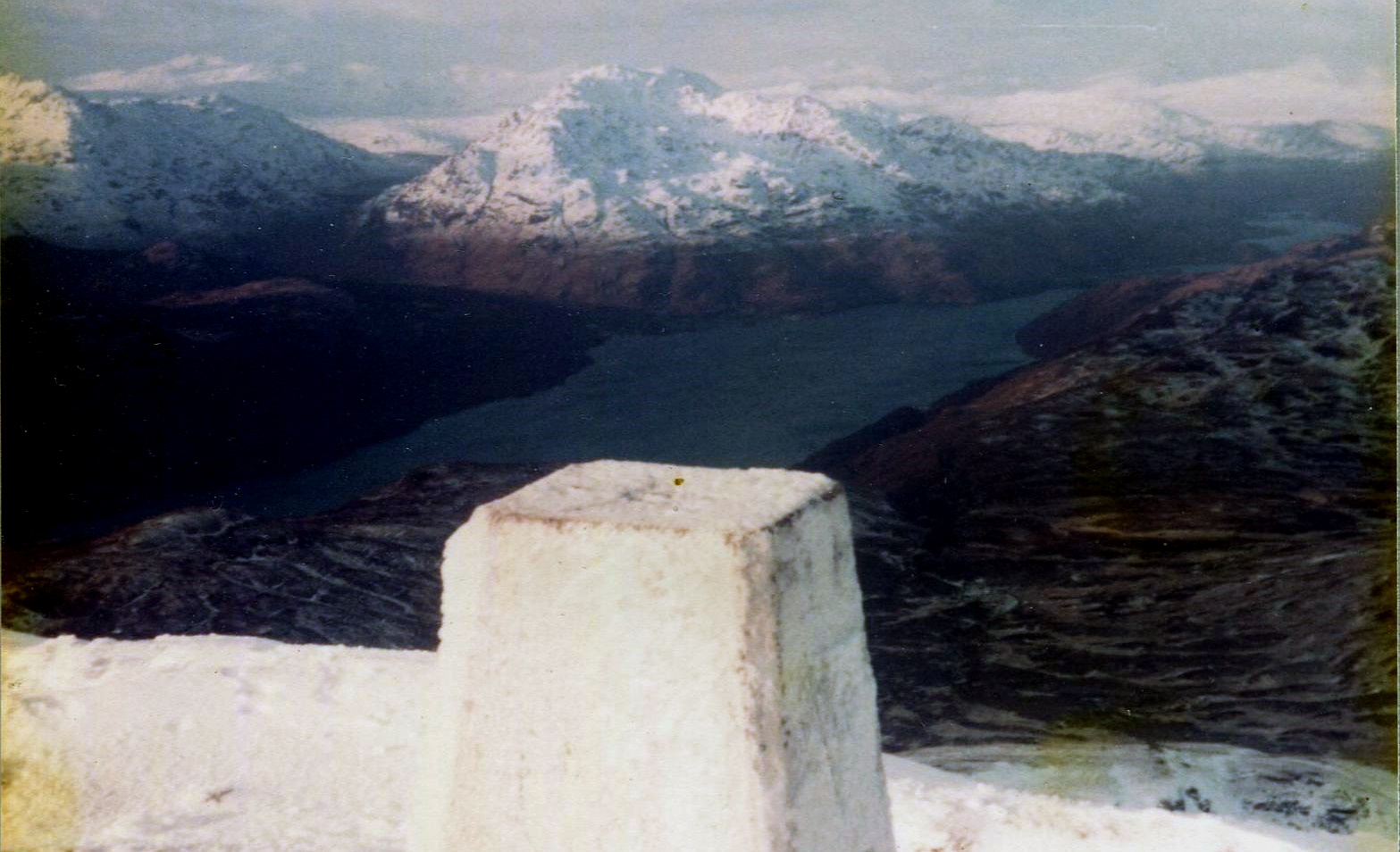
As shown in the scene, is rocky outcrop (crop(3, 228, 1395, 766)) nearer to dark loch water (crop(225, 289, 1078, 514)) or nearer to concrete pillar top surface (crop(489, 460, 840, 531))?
dark loch water (crop(225, 289, 1078, 514))

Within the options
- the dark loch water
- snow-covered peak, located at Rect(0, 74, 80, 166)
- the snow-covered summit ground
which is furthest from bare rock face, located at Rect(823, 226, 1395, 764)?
snow-covered peak, located at Rect(0, 74, 80, 166)

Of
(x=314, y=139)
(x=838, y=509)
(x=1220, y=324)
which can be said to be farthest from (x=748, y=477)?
(x=1220, y=324)

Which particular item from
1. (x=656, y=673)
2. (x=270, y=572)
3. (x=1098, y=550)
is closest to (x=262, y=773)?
(x=656, y=673)

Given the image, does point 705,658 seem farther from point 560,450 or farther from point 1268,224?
point 1268,224

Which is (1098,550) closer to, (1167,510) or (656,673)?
(1167,510)

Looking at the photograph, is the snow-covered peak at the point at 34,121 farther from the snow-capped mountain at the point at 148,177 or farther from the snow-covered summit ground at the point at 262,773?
Answer: the snow-covered summit ground at the point at 262,773

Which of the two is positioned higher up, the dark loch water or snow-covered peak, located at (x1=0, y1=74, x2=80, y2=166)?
snow-covered peak, located at (x1=0, y1=74, x2=80, y2=166)

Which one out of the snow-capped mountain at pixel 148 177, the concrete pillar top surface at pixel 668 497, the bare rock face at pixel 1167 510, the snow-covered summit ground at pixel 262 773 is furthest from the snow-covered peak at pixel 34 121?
the bare rock face at pixel 1167 510
